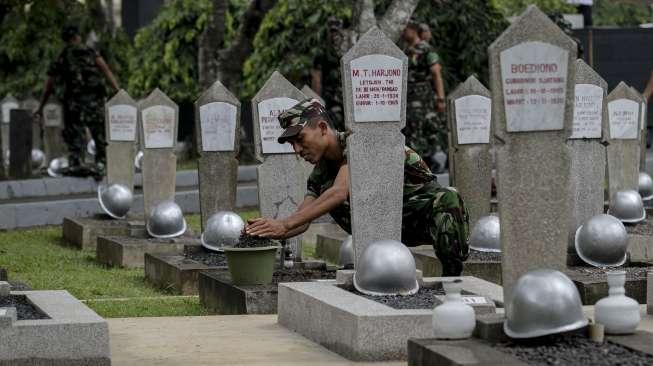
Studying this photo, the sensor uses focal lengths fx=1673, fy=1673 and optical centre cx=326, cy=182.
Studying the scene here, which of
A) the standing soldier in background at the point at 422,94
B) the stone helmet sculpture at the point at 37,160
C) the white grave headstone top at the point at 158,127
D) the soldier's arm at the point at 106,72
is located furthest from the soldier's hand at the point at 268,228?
the stone helmet sculpture at the point at 37,160

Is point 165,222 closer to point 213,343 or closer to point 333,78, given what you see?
point 213,343

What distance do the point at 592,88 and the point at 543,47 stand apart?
6074 millimetres

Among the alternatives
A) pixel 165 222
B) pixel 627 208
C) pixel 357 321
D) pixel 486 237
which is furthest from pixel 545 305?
pixel 165 222

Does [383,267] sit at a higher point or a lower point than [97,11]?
lower

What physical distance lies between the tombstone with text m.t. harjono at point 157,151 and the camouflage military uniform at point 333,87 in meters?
4.94

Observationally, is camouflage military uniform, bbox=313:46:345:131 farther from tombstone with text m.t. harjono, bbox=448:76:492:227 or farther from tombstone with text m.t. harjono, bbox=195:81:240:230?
tombstone with text m.t. harjono, bbox=195:81:240:230

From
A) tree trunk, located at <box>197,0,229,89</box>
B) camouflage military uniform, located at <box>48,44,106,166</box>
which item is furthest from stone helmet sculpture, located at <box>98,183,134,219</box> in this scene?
tree trunk, located at <box>197,0,229,89</box>

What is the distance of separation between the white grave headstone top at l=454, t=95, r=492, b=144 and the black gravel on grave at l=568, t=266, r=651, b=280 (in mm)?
3769

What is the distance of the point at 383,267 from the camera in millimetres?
9867

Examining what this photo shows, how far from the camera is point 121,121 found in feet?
63.0

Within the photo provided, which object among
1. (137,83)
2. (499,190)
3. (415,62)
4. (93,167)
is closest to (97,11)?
(137,83)

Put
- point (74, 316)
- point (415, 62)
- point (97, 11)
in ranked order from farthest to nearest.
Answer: point (97, 11)
point (415, 62)
point (74, 316)

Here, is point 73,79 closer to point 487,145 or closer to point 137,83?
point 487,145

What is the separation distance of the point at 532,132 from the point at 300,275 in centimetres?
423
